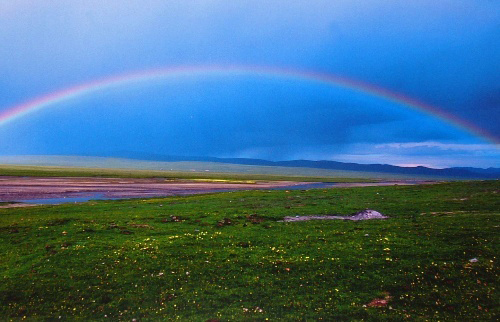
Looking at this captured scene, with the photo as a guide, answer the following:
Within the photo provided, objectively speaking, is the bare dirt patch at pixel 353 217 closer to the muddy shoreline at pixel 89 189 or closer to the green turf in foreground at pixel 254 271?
the green turf in foreground at pixel 254 271

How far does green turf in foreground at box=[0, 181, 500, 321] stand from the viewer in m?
15.2

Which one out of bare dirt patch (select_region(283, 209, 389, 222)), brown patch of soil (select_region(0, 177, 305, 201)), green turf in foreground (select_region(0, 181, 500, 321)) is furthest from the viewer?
brown patch of soil (select_region(0, 177, 305, 201))

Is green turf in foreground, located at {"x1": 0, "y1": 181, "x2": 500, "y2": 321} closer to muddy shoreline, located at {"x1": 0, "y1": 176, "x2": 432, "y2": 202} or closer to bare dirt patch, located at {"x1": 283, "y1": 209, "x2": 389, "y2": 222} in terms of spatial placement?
bare dirt patch, located at {"x1": 283, "y1": 209, "x2": 389, "y2": 222}

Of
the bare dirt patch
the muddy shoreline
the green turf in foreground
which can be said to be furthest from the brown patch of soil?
the bare dirt patch

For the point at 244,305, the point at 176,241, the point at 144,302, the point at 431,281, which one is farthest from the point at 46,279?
the point at 431,281

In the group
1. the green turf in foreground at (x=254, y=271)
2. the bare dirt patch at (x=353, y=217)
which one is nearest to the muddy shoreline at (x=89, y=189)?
the green turf in foreground at (x=254, y=271)

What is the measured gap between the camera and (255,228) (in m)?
31.1

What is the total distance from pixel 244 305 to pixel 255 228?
50.9 ft

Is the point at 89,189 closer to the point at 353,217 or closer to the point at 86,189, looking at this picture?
the point at 86,189

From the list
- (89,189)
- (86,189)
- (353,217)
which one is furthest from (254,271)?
(86,189)

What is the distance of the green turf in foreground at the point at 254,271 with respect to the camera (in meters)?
15.2

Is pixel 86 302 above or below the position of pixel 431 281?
below

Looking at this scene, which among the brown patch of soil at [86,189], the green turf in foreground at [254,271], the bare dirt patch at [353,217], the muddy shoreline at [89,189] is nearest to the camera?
the green turf in foreground at [254,271]

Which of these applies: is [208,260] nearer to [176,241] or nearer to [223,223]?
[176,241]
